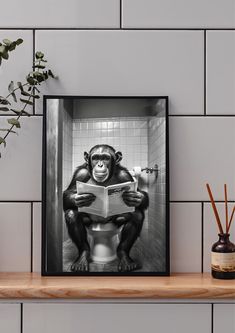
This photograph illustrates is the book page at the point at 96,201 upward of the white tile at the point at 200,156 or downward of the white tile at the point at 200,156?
downward

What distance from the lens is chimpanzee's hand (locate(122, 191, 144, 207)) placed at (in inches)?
41.9

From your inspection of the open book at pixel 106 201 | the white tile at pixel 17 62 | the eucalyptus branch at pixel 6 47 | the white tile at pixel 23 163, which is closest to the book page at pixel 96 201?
the open book at pixel 106 201

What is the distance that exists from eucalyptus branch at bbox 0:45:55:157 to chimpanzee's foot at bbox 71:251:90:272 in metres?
0.28

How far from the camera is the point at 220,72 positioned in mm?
1087

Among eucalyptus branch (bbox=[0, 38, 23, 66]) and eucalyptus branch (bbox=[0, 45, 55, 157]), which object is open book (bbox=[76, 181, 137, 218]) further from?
eucalyptus branch (bbox=[0, 38, 23, 66])

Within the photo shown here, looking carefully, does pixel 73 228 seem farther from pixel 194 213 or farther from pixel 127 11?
pixel 127 11

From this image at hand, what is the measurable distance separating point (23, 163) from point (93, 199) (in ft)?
0.56

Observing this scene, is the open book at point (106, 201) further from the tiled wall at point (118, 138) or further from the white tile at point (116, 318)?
the white tile at point (116, 318)

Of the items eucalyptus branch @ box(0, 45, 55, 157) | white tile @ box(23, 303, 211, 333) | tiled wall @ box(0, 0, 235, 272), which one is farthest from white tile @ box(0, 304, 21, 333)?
eucalyptus branch @ box(0, 45, 55, 157)

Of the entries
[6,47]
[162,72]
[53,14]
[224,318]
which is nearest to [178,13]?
[162,72]

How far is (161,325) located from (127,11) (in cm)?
65

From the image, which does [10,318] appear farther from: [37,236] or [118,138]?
[118,138]

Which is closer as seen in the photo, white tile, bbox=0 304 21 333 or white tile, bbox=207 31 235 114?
white tile, bbox=0 304 21 333

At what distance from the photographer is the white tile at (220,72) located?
1.09 m
